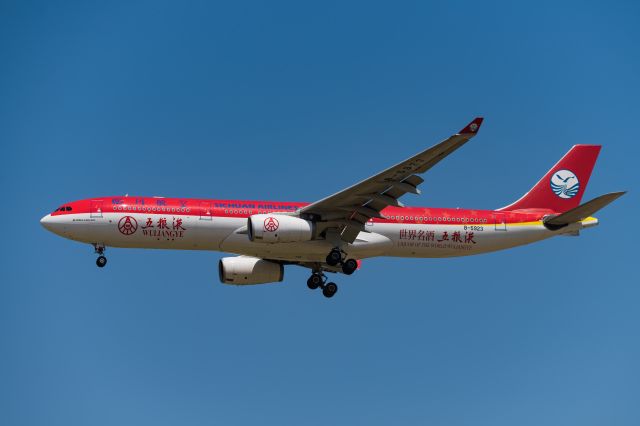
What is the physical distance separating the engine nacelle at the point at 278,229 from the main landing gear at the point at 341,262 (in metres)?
2.00

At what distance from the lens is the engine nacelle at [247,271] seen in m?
47.6

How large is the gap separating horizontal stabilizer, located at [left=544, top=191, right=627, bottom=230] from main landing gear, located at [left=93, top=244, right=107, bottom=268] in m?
21.9

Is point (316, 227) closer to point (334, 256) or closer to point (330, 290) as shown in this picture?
point (334, 256)

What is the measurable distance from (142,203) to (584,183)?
23.5 metres

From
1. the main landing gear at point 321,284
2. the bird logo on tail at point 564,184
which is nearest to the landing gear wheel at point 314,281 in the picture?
the main landing gear at point 321,284

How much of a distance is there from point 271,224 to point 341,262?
4694 mm

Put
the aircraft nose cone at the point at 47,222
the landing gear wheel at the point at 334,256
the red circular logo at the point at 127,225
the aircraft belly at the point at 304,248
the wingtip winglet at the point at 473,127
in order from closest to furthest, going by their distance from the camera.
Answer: the wingtip winglet at the point at 473,127
the aircraft belly at the point at 304,248
the red circular logo at the point at 127,225
the landing gear wheel at the point at 334,256
the aircraft nose cone at the point at 47,222

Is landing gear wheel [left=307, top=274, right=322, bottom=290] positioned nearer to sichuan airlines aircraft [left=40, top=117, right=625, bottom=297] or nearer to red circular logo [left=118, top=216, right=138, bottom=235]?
sichuan airlines aircraft [left=40, top=117, right=625, bottom=297]

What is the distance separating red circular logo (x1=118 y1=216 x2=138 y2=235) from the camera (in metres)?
43.5

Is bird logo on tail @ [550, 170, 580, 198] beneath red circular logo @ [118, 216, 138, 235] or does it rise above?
above

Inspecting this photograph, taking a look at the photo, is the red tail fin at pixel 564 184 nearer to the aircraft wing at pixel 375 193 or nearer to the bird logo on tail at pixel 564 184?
the bird logo on tail at pixel 564 184

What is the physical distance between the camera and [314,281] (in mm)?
47406

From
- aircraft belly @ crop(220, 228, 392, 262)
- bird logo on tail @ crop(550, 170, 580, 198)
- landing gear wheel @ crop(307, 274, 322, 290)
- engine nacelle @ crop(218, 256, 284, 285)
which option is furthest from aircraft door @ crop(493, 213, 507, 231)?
engine nacelle @ crop(218, 256, 284, 285)

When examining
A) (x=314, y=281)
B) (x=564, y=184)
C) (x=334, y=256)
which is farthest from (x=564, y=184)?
(x=314, y=281)
